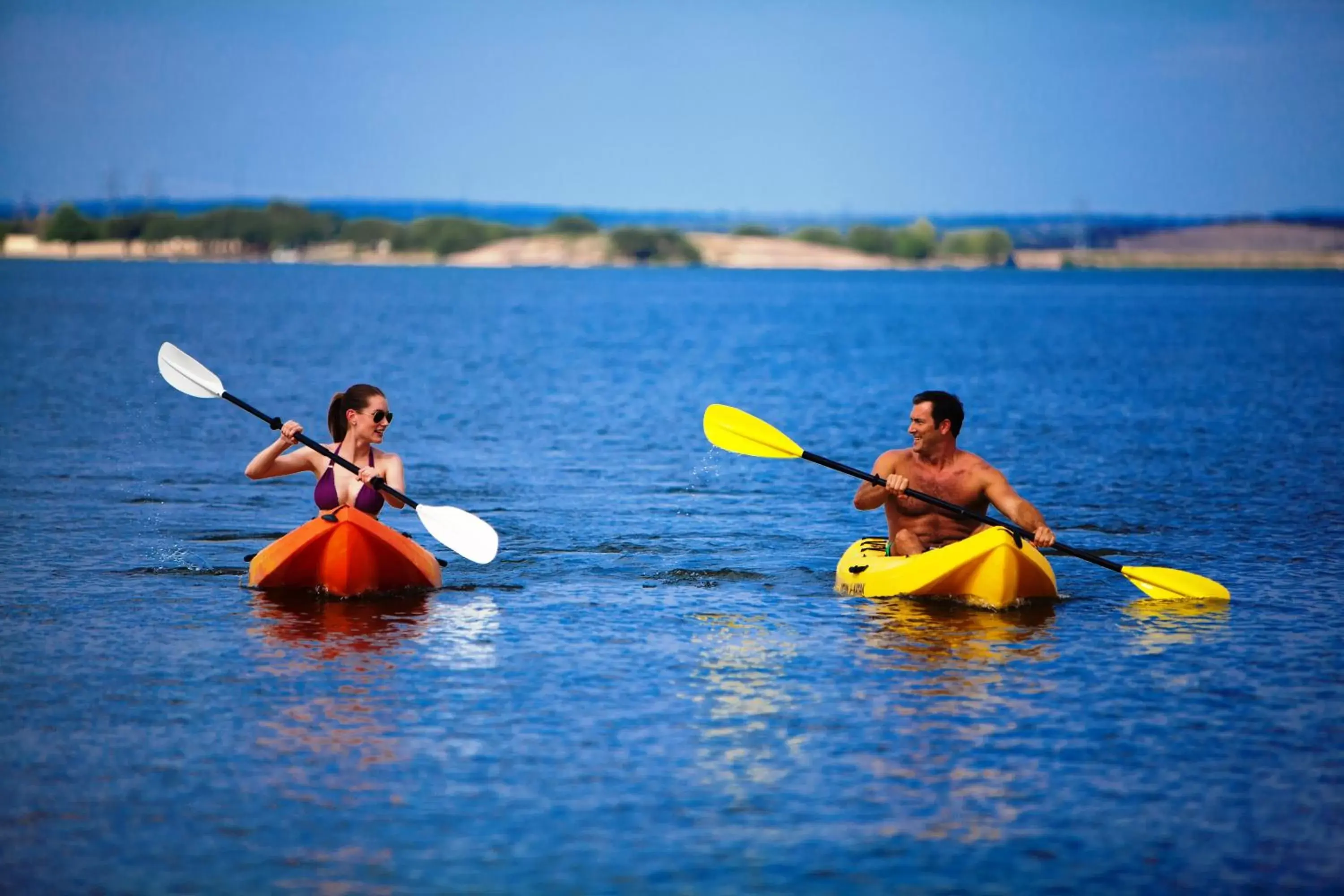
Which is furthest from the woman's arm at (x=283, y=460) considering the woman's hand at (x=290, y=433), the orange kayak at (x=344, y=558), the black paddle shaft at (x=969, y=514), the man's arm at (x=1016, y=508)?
the man's arm at (x=1016, y=508)

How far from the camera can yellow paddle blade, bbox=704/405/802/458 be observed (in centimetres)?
1471

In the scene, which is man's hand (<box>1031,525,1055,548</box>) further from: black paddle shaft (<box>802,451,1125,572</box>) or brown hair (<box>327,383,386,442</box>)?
brown hair (<box>327,383,386,442</box>)

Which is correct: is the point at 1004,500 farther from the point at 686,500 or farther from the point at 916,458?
the point at 686,500

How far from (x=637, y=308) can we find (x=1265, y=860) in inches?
4234

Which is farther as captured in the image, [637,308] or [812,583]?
[637,308]

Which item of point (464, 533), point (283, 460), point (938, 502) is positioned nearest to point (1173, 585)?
point (938, 502)

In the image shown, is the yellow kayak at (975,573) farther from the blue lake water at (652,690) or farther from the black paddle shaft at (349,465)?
the black paddle shaft at (349,465)

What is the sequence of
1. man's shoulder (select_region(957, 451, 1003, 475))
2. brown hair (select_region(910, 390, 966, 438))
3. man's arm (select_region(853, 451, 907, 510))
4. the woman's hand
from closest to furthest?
the woman's hand, brown hair (select_region(910, 390, 966, 438)), man's arm (select_region(853, 451, 907, 510)), man's shoulder (select_region(957, 451, 1003, 475))

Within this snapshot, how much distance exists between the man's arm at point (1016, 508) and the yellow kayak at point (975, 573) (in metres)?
0.15

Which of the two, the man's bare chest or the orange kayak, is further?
the man's bare chest

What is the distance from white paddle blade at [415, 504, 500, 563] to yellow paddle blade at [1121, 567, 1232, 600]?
189 inches

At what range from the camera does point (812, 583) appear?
47.4 ft

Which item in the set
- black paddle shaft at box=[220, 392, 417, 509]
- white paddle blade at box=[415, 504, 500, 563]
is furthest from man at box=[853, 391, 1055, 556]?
black paddle shaft at box=[220, 392, 417, 509]

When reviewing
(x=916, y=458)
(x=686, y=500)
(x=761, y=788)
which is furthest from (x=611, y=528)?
(x=761, y=788)
